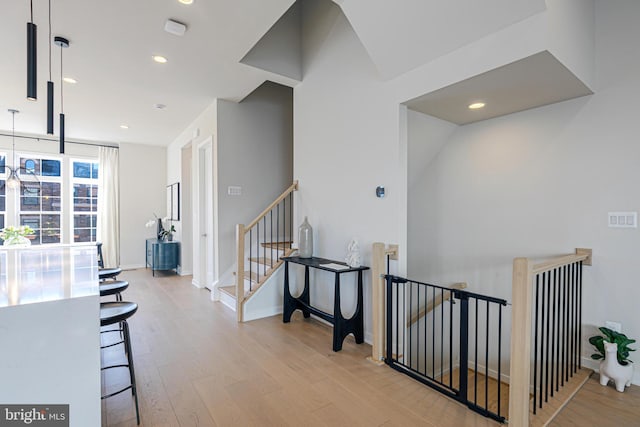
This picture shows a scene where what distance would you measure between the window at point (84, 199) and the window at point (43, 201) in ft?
0.88

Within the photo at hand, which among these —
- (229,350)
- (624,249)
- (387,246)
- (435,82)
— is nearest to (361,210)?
(387,246)

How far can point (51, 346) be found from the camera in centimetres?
130

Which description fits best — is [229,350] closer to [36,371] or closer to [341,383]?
[341,383]

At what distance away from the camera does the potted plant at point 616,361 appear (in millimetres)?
2201

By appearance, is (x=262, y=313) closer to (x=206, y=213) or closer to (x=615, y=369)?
(x=206, y=213)

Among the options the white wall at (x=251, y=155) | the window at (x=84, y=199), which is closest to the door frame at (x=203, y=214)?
the white wall at (x=251, y=155)

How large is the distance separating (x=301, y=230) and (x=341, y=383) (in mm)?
1735

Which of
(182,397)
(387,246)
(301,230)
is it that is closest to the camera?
(182,397)

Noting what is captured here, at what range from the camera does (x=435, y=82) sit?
243 centimetres

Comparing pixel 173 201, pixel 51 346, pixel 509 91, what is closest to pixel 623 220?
pixel 509 91

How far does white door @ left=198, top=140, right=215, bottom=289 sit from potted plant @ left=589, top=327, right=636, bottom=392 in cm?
457

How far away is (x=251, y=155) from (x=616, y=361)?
4571 mm

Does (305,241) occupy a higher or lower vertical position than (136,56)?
lower

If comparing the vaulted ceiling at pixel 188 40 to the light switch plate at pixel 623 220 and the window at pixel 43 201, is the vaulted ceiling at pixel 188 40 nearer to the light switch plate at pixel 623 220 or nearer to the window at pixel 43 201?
the light switch plate at pixel 623 220
